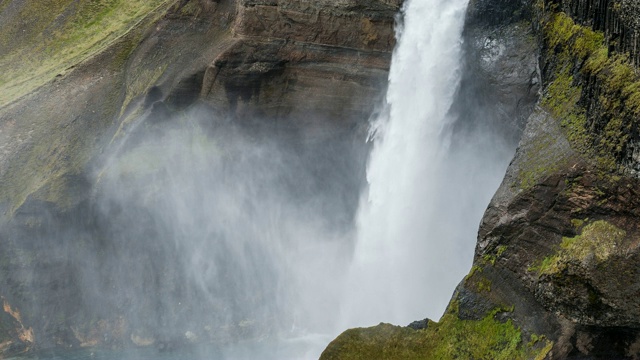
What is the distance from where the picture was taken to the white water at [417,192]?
26.8 metres

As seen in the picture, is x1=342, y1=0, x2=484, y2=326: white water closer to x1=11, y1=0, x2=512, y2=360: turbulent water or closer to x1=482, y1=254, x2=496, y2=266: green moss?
x1=11, y1=0, x2=512, y2=360: turbulent water

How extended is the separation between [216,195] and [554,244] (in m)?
21.3

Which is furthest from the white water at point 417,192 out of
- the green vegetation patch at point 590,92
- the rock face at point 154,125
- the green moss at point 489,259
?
the green vegetation patch at point 590,92

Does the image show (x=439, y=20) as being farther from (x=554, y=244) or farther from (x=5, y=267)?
(x=5, y=267)

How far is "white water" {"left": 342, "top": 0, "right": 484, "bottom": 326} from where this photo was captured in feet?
87.9

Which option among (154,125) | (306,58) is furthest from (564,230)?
(154,125)

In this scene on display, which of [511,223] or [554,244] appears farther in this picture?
[511,223]

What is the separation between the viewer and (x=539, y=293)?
48.4 ft

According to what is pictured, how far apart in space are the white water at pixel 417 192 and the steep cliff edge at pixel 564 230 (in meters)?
9.24

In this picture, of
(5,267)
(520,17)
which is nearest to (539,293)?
(520,17)

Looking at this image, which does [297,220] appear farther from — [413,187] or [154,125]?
[154,125]

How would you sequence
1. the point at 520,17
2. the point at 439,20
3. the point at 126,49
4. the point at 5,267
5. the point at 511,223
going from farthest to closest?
the point at 126,49 < the point at 5,267 < the point at 439,20 < the point at 520,17 < the point at 511,223

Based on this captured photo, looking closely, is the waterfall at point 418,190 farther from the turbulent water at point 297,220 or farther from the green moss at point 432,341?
the green moss at point 432,341

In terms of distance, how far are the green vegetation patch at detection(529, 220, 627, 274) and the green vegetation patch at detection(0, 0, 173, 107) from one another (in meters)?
29.4
